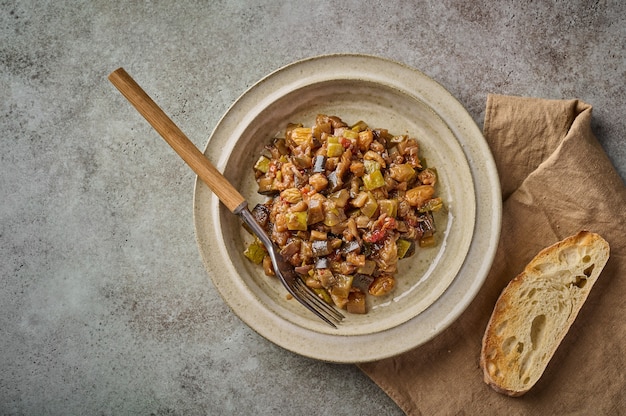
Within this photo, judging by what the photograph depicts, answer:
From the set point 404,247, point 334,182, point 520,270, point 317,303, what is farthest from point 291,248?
point 520,270

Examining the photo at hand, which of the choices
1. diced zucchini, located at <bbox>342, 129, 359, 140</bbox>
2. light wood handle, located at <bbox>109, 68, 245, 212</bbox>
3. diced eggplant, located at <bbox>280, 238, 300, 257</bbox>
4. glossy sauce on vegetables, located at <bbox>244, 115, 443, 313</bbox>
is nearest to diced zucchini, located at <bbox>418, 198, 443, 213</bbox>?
glossy sauce on vegetables, located at <bbox>244, 115, 443, 313</bbox>

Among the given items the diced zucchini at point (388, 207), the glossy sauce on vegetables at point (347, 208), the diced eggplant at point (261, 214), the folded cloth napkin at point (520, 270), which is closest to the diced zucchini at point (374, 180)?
the glossy sauce on vegetables at point (347, 208)

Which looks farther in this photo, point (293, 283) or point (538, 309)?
point (538, 309)

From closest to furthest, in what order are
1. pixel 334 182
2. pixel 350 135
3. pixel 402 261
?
pixel 334 182, pixel 350 135, pixel 402 261

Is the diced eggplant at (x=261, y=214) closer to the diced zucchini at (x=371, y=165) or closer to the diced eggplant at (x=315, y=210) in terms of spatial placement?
the diced eggplant at (x=315, y=210)

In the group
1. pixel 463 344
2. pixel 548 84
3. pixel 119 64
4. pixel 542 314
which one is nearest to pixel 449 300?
pixel 463 344

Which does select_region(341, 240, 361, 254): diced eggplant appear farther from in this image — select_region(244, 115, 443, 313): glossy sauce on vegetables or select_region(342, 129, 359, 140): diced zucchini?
select_region(342, 129, 359, 140): diced zucchini

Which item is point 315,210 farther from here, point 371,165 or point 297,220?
point 371,165
